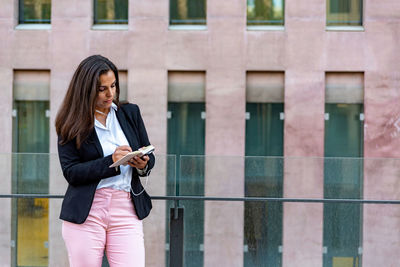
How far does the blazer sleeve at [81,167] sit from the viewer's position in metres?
3.78

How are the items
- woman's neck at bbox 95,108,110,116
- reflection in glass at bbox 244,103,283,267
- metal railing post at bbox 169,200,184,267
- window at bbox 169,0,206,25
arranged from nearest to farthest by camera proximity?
woman's neck at bbox 95,108,110,116 < metal railing post at bbox 169,200,184,267 < reflection in glass at bbox 244,103,283,267 < window at bbox 169,0,206,25

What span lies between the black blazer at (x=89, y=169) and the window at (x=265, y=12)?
30.4 ft

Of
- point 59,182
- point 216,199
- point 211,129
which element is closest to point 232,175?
point 216,199

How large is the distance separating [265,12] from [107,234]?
386 inches

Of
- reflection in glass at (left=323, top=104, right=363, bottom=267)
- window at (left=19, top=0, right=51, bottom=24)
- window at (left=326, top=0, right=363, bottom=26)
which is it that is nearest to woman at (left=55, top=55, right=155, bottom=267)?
reflection in glass at (left=323, top=104, right=363, bottom=267)

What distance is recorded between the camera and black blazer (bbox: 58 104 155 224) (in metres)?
3.79

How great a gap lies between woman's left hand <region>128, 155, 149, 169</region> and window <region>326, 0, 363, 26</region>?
9.76 m

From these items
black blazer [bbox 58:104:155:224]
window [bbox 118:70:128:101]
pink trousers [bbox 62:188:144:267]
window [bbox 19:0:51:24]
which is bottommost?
pink trousers [bbox 62:188:144:267]

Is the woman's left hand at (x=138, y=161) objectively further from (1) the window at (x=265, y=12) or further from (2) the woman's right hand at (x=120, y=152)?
(1) the window at (x=265, y=12)

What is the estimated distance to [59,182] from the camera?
665 cm

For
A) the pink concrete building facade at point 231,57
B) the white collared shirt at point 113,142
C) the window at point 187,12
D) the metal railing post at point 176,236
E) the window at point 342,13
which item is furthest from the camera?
the window at point 187,12

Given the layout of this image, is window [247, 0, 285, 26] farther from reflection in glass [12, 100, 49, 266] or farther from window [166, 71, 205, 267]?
reflection in glass [12, 100, 49, 266]

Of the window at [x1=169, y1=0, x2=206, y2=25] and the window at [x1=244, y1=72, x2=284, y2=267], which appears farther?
the window at [x1=169, y1=0, x2=206, y2=25]

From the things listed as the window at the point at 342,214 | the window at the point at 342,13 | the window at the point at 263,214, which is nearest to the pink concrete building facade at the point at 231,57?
the window at the point at 342,13
